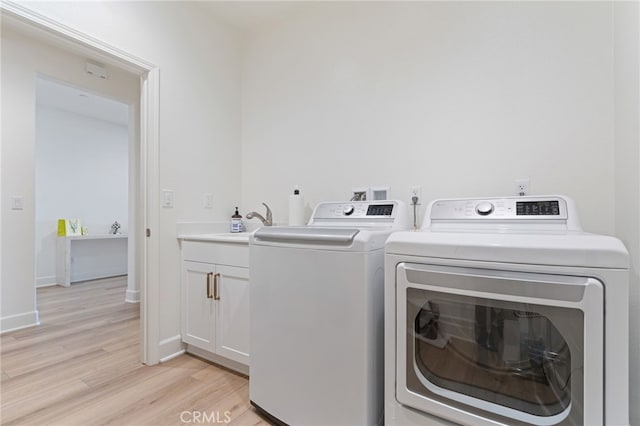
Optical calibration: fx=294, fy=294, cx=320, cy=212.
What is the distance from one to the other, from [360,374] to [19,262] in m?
3.30

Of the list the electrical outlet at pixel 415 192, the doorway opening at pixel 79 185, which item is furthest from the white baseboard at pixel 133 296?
the electrical outlet at pixel 415 192

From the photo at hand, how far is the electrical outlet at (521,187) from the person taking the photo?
4.88 feet

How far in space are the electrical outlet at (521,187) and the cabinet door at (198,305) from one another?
5.93 feet

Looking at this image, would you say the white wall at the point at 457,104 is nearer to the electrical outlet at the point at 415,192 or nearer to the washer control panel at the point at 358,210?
the electrical outlet at the point at 415,192

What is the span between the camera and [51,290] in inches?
153

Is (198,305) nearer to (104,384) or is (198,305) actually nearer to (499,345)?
(104,384)

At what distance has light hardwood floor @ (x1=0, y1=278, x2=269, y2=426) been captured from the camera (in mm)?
1425

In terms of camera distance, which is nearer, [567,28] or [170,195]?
[567,28]

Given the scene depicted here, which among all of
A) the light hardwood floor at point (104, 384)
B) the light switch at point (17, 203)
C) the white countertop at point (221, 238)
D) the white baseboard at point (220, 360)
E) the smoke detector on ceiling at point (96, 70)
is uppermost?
the smoke detector on ceiling at point (96, 70)

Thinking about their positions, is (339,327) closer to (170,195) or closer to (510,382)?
(510,382)

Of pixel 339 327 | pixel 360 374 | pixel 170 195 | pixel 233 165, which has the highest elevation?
pixel 233 165

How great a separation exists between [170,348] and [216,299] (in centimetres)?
53

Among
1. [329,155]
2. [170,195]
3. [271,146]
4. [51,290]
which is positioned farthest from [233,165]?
[51,290]

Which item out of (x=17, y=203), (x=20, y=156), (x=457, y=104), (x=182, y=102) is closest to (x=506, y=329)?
(x=457, y=104)
